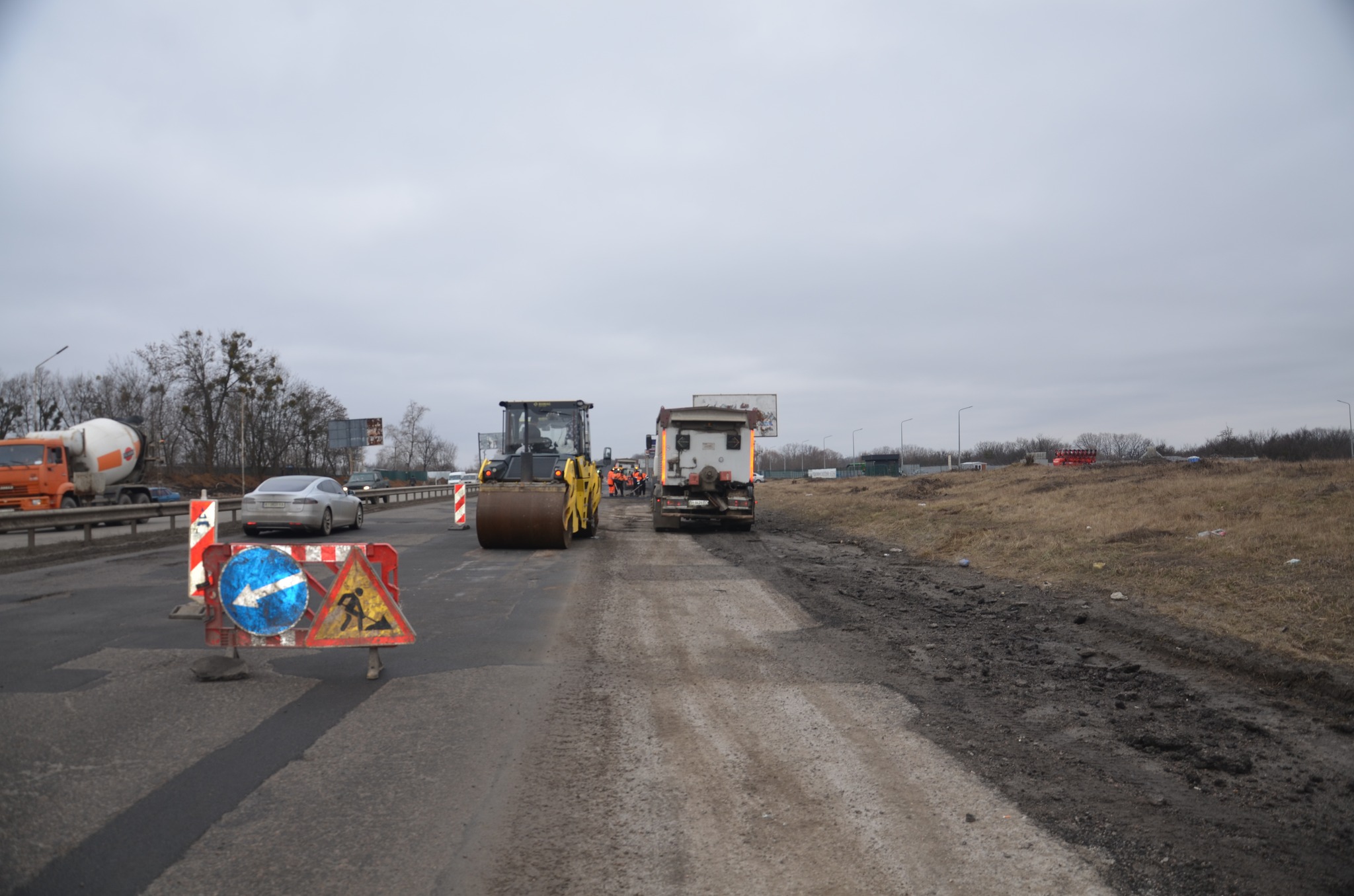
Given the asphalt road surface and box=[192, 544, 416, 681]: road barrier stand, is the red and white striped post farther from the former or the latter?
box=[192, 544, 416, 681]: road barrier stand

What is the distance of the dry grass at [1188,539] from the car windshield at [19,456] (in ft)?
77.0

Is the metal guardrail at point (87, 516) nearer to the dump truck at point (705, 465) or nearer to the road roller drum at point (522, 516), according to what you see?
the road roller drum at point (522, 516)

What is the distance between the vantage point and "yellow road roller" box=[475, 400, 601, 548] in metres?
16.1

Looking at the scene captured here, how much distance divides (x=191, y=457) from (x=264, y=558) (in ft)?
199

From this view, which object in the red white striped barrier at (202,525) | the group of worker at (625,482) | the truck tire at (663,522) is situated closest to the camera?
the red white striped barrier at (202,525)

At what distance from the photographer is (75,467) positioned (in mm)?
25188

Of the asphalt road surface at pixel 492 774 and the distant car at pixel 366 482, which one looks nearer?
the asphalt road surface at pixel 492 774

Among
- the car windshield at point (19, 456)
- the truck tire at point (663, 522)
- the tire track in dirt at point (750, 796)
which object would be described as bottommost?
the tire track in dirt at point (750, 796)

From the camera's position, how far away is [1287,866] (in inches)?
139

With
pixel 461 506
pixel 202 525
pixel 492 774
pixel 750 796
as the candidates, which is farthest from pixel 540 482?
pixel 750 796

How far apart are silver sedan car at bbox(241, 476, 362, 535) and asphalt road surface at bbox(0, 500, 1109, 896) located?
1004 centimetres

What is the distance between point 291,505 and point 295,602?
43.0 ft

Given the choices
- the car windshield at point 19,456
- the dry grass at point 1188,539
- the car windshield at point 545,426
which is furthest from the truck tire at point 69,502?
the dry grass at point 1188,539

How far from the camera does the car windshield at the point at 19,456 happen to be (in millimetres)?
23013
